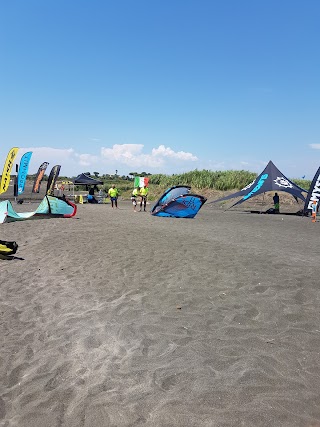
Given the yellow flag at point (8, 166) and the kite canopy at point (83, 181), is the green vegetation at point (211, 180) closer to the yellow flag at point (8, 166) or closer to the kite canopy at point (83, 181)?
the kite canopy at point (83, 181)

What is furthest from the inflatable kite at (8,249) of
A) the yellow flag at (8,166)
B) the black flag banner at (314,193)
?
the yellow flag at (8,166)

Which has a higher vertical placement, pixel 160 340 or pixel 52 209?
pixel 52 209

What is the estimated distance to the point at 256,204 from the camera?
29.4m

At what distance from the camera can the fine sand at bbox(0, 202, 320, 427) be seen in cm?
302

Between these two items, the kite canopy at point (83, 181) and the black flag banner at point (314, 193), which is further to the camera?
the kite canopy at point (83, 181)

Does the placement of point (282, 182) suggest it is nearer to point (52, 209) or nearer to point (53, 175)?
point (52, 209)

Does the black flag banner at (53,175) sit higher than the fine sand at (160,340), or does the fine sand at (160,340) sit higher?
the black flag banner at (53,175)

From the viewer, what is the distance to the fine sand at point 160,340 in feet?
9.92

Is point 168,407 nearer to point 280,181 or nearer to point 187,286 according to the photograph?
point 187,286

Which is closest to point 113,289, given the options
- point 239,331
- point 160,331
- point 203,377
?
point 160,331

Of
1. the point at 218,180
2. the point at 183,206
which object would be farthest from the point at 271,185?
the point at 218,180

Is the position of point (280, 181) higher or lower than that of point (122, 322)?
higher

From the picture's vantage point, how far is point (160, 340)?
4297mm

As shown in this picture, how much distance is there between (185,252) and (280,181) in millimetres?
16022
